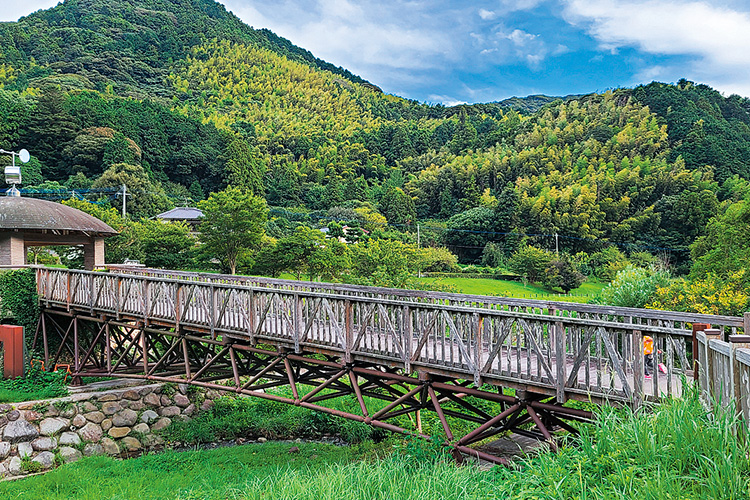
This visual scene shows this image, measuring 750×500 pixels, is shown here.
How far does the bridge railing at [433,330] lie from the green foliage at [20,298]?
5.22 feet

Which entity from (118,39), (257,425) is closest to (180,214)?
(257,425)

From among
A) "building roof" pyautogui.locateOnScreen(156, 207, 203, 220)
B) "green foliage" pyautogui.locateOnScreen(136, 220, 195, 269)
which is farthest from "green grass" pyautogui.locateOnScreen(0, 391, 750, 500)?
"building roof" pyautogui.locateOnScreen(156, 207, 203, 220)

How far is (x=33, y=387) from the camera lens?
14.0 m

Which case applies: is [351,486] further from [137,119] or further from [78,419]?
[137,119]

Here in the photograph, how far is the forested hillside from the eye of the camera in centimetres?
5753

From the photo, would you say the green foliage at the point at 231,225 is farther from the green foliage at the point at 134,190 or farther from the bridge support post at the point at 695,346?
the bridge support post at the point at 695,346

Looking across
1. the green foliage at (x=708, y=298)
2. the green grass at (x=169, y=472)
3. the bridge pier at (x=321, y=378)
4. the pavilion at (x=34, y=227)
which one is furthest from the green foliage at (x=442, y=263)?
the green grass at (x=169, y=472)

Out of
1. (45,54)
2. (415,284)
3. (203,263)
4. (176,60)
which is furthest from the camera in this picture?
(176,60)

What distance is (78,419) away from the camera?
1285 cm

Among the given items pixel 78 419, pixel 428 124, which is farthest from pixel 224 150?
pixel 78 419

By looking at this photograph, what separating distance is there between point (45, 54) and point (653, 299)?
114140mm

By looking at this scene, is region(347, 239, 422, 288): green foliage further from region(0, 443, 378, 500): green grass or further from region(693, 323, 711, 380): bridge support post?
region(693, 323, 711, 380): bridge support post

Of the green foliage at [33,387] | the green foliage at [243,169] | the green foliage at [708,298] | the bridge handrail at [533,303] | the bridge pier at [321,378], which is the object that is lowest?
the green foliage at [33,387]

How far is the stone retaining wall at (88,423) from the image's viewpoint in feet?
38.4
